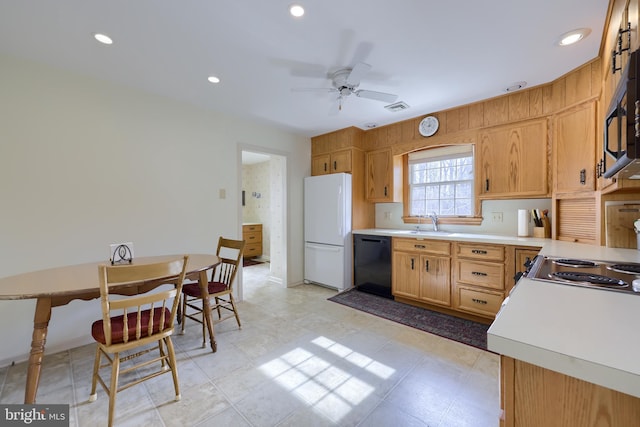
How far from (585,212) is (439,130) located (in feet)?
5.60

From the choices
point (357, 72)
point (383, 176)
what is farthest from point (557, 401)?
point (383, 176)

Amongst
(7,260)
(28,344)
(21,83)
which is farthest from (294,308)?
(21,83)

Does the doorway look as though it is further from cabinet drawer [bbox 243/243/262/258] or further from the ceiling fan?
the ceiling fan

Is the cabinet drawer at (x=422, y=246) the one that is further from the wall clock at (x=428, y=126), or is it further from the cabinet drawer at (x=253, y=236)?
the cabinet drawer at (x=253, y=236)

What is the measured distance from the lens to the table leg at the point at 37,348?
1.54 metres

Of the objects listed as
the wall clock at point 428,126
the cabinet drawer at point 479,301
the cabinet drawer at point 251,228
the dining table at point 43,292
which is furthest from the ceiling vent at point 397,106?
the cabinet drawer at point 251,228

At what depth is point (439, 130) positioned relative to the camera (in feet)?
11.1

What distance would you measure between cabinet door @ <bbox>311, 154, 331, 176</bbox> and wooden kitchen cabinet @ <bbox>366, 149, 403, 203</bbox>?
0.64 m

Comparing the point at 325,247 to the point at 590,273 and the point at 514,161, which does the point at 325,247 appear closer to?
the point at 514,161

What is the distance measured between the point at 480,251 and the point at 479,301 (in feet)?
1.74

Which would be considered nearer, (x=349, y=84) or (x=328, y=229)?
(x=349, y=84)

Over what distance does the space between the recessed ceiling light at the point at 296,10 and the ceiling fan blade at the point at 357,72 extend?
562 mm

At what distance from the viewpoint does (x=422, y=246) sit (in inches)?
125

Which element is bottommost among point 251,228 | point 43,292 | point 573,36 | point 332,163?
point 43,292
